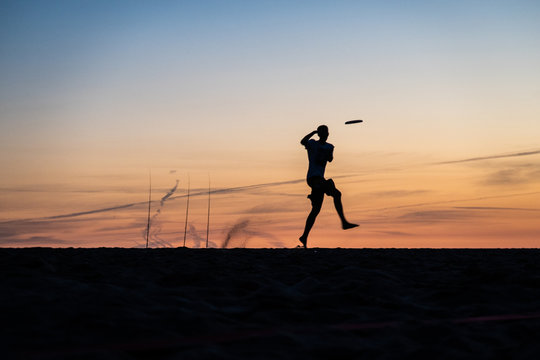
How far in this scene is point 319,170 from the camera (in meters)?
9.96

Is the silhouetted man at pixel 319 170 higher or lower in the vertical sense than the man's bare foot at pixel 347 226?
higher
